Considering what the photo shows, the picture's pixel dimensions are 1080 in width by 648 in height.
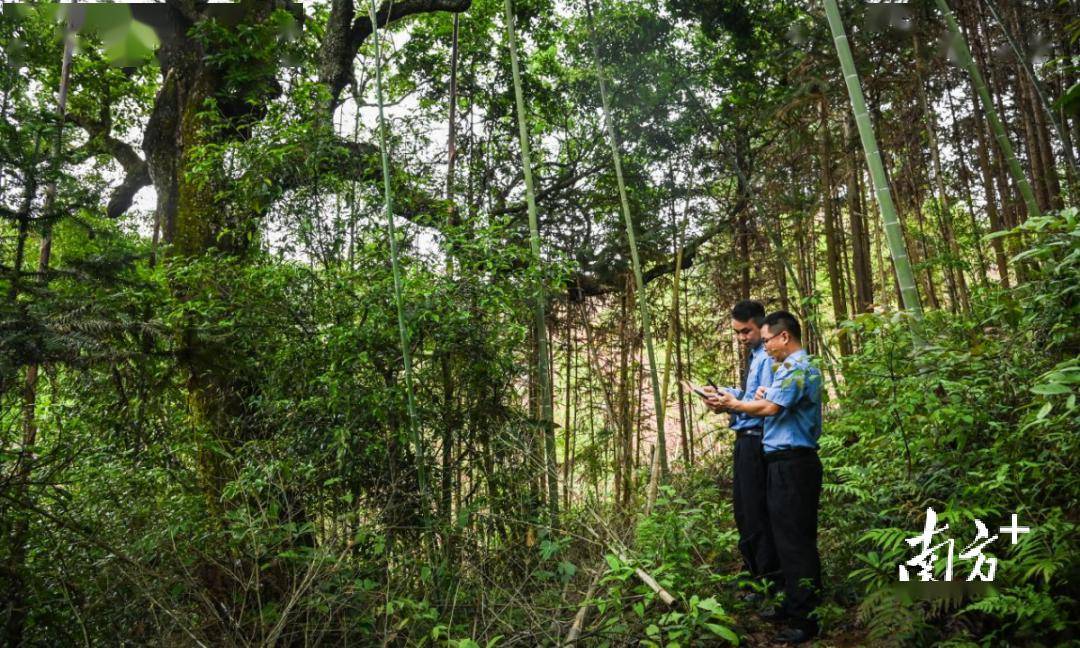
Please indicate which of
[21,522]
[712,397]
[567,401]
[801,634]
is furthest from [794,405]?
[567,401]

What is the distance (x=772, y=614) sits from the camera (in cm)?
290

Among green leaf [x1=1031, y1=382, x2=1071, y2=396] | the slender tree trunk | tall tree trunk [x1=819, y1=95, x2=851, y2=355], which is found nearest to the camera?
green leaf [x1=1031, y1=382, x2=1071, y2=396]

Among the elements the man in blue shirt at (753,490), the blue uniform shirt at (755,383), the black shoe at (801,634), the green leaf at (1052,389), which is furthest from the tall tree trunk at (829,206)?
the green leaf at (1052,389)

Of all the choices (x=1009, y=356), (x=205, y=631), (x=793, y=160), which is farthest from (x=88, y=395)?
(x=793, y=160)

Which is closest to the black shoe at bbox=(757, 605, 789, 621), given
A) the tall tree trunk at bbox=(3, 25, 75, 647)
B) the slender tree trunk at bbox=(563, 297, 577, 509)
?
the slender tree trunk at bbox=(563, 297, 577, 509)

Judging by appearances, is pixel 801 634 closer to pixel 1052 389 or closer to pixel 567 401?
pixel 1052 389

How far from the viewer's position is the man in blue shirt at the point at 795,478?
2646 mm

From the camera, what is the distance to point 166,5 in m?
5.28

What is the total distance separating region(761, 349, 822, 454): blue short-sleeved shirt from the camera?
2648 millimetres

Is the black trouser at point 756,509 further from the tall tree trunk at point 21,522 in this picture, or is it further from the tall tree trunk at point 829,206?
the tall tree trunk at point 829,206

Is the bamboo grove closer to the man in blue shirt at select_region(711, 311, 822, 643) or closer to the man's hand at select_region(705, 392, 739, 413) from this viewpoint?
the man in blue shirt at select_region(711, 311, 822, 643)

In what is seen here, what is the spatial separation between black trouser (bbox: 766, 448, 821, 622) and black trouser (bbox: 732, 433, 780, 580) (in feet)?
0.72

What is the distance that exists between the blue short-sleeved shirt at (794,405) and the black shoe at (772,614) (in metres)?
0.63

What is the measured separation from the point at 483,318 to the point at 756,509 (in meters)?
1.63
